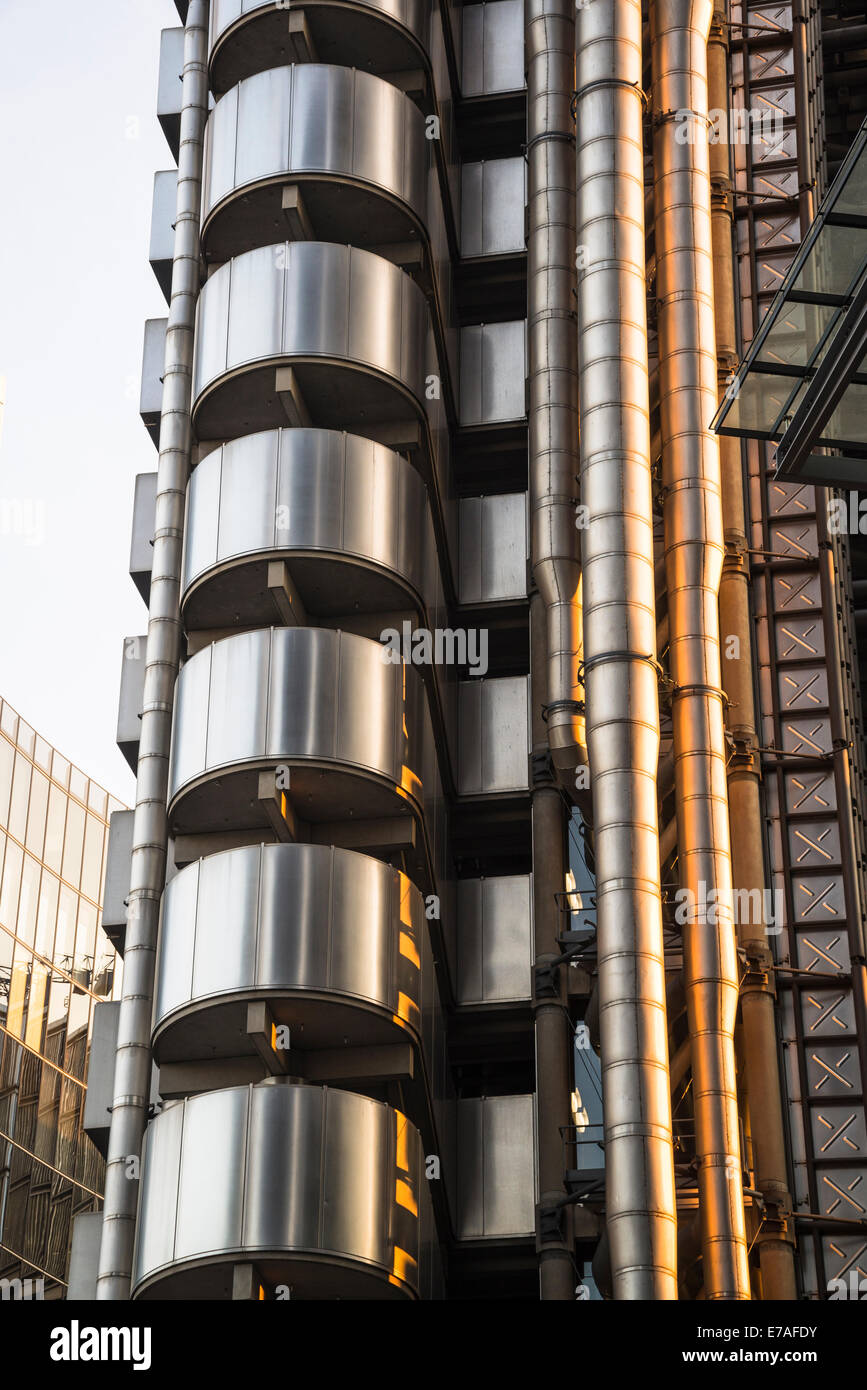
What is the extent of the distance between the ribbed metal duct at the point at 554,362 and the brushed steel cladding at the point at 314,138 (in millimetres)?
2713

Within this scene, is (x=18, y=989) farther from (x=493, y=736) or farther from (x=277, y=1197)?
(x=277, y=1197)

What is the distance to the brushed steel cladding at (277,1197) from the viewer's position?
30656 millimetres

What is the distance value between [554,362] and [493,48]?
11026 mm

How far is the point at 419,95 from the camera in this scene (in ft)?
144

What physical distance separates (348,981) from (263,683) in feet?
17.1

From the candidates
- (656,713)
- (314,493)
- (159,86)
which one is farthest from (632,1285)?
(159,86)

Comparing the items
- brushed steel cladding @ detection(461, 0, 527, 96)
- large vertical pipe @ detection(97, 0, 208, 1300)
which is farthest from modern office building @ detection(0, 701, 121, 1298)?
brushed steel cladding @ detection(461, 0, 527, 96)

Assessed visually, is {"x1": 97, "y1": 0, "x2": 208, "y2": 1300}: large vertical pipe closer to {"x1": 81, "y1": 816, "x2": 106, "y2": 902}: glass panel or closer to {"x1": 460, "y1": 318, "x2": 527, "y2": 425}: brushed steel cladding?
{"x1": 460, "y1": 318, "x2": 527, "y2": 425}: brushed steel cladding

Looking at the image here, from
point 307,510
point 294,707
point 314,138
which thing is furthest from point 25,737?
point 294,707

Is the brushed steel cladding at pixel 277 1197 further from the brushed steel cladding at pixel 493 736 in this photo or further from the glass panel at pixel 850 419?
the glass panel at pixel 850 419

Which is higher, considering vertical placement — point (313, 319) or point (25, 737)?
point (25, 737)

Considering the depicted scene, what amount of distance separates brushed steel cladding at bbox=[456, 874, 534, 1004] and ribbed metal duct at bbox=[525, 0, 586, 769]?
10.9ft

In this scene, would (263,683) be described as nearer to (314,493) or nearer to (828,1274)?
(314,493)

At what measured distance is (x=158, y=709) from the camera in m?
39.6
